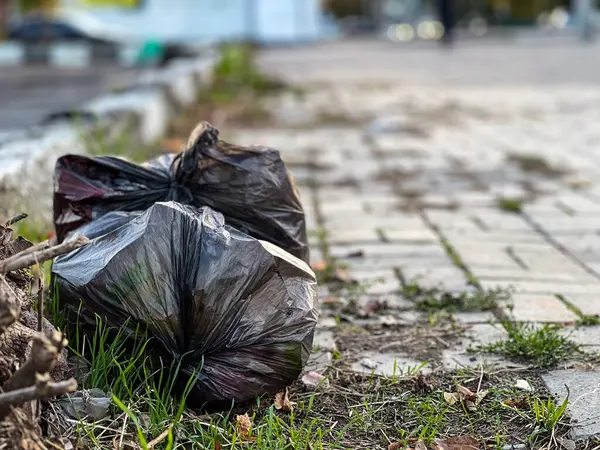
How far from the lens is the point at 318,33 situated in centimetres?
3259

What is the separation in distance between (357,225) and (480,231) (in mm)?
665

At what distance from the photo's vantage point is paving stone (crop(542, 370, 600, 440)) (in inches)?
90.2

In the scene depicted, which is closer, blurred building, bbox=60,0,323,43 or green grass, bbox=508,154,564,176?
green grass, bbox=508,154,564,176

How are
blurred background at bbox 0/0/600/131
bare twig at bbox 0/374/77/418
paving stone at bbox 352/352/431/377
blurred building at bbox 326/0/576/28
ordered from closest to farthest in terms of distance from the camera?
bare twig at bbox 0/374/77/418 → paving stone at bbox 352/352/431/377 → blurred background at bbox 0/0/600/131 → blurred building at bbox 326/0/576/28

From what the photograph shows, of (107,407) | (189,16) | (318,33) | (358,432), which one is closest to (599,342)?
(358,432)

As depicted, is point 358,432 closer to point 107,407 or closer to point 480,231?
point 107,407

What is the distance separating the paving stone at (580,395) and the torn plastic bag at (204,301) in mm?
748

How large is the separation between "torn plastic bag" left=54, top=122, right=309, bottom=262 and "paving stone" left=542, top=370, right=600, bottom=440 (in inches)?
37.8

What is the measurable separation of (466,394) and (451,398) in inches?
1.8

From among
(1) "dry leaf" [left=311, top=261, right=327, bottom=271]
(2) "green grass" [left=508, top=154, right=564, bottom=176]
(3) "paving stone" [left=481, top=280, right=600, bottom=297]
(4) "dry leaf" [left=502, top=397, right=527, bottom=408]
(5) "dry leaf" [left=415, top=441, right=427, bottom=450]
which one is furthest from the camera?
(2) "green grass" [left=508, top=154, right=564, bottom=176]

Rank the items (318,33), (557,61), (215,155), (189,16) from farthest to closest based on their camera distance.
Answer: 1. (318,33)
2. (189,16)
3. (557,61)
4. (215,155)

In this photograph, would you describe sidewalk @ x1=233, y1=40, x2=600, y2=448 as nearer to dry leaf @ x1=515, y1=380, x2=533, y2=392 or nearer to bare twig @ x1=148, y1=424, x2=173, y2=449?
dry leaf @ x1=515, y1=380, x2=533, y2=392

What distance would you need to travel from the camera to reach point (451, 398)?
2500mm

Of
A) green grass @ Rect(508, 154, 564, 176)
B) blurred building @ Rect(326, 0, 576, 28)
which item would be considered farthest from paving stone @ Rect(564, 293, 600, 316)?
blurred building @ Rect(326, 0, 576, 28)
